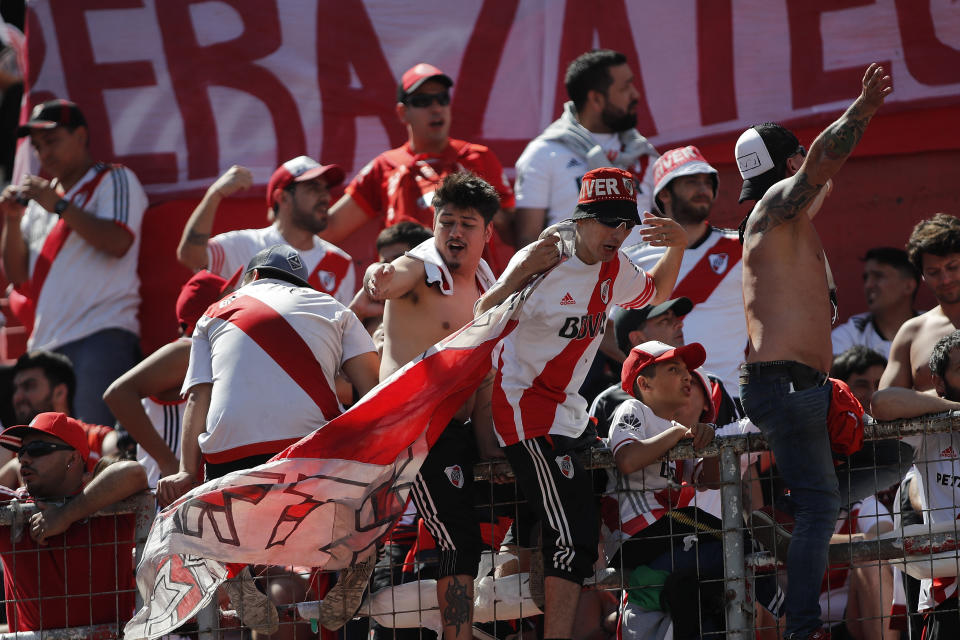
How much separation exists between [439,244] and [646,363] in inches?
40.6

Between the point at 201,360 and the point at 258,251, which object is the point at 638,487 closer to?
the point at 201,360

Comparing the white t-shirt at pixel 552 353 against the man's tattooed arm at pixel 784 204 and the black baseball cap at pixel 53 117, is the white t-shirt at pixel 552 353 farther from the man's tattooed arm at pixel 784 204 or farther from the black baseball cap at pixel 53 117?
the black baseball cap at pixel 53 117

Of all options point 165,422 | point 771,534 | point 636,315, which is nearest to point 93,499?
point 165,422

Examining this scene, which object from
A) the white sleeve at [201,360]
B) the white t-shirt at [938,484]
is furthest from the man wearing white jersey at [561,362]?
the white t-shirt at [938,484]

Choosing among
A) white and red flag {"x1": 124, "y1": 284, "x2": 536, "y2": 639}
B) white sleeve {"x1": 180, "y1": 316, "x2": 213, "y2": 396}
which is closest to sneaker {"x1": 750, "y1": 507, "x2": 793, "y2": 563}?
white and red flag {"x1": 124, "y1": 284, "x2": 536, "y2": 639}

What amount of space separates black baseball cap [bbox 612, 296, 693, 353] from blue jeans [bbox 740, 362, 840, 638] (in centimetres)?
135

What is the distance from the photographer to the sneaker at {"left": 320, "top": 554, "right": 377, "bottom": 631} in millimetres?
4816

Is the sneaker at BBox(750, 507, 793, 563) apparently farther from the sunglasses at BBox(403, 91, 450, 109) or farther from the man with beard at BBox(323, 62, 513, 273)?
the sunglasses at BBox(403, 91, 450, 109)

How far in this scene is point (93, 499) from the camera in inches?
194

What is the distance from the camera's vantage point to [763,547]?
498 cm

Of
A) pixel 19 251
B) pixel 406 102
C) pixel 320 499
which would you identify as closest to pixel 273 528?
pixel 320 499

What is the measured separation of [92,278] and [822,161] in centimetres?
540

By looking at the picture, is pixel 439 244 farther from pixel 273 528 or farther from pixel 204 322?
pixel 273 528

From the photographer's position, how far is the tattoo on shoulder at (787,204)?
15.5ft
